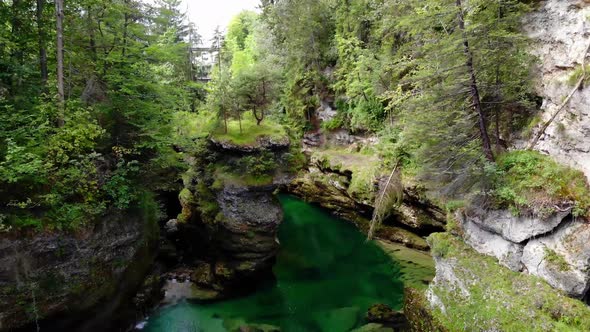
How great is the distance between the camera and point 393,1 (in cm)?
2095

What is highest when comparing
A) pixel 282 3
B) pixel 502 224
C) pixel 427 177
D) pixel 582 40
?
pixel 282 3

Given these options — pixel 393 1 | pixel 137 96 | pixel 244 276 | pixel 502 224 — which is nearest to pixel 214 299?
pixel 244 276

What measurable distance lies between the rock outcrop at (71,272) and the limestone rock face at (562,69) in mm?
15322

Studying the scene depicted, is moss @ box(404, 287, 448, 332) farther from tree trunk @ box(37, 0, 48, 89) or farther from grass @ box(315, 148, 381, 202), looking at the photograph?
tree trunk @ box(37, 0, 48, 89)

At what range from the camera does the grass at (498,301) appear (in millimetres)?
8898

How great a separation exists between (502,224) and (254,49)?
112 feet

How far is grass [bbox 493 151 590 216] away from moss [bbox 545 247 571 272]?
3.80ft

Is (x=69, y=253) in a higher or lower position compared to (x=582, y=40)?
lower

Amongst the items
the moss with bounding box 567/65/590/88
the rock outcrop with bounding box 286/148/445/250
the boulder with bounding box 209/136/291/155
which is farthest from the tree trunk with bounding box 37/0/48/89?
the moss with bounding box 567/65/590/88

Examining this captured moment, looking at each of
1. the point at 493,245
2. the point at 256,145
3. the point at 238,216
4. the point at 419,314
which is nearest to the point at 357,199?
the point at 256,145

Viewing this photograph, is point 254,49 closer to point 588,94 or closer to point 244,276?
point 244,276

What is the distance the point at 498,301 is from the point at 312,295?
29.4 feet

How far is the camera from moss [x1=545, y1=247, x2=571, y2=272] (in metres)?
9.26

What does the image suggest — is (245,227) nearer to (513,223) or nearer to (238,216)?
(238,216)
